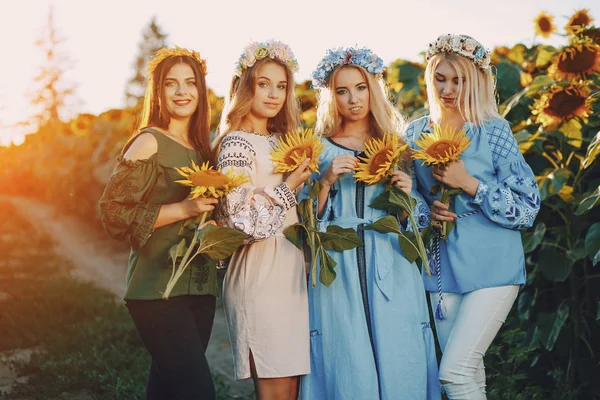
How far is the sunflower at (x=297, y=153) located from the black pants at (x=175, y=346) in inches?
28.2

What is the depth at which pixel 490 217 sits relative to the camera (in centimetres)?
315

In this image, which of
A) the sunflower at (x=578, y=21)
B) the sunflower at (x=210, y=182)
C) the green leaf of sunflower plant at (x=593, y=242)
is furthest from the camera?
the sunflower at (x=578, y=21)

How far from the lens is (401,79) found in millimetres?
6914

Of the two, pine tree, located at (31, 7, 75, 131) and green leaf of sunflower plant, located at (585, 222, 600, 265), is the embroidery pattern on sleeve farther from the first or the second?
pine tree, located at (31, 7, 75, 131)

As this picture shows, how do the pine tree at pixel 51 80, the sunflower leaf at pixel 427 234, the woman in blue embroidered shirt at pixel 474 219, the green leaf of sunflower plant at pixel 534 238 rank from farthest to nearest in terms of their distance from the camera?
the pine tree at pixel 51 80
the green leaf of sunflower plant at pixel 534 238
the sunflower leaf at pixel 427 234
the woman in blue embroidered shirt at pixel 474 219

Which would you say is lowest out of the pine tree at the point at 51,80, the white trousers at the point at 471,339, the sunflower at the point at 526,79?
the white trousers at the point at 471,339

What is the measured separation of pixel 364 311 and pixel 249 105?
1.08 m

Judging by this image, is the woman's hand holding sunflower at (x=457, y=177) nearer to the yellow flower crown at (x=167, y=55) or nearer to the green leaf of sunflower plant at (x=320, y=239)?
the green leaf of sunflower plant at (x=320, y=239)

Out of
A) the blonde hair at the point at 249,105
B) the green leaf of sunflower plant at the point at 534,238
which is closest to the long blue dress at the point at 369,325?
the blonde hair at the point at 249,105

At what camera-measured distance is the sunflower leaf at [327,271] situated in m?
3.04

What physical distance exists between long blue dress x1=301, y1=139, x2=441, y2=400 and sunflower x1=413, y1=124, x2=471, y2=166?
0.29 meters

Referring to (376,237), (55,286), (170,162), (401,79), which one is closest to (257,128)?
(170,162)

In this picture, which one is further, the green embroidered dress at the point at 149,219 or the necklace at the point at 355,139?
the necklace at the point at 355,139

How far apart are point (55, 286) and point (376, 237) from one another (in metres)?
5.71
